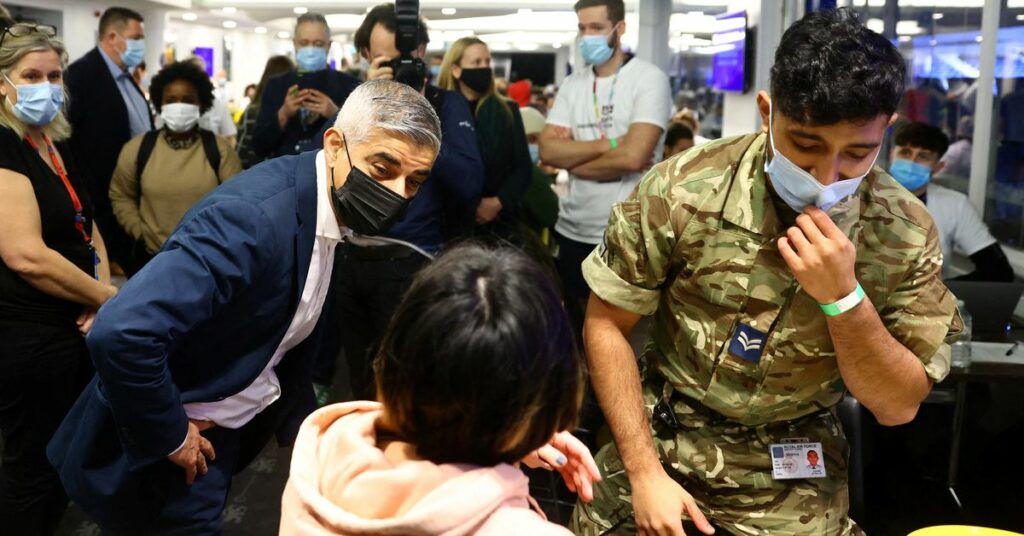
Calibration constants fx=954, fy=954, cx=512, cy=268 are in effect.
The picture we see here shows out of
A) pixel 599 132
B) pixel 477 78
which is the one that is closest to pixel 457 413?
pixel 599 132

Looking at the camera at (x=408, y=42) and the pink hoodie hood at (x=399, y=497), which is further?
the camera at (x=408, y=42)

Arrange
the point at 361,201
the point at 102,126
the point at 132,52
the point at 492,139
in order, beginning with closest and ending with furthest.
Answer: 1. the point at 361,201
2. the point at 492,139
3. the point at 102,126
4. the point at 132,52

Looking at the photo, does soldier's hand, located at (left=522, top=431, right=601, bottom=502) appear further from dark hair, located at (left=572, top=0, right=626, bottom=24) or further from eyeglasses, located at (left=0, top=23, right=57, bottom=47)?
dark hair, located at (left=572, top=0, right=626, bottom=24)

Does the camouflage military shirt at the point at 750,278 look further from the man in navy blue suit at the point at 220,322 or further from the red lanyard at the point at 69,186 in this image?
the red lanyard at the point at 69,186

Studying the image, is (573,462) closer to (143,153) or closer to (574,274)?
(574,274)

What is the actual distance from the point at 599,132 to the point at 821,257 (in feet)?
8.15

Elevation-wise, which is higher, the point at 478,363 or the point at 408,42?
the point at 408,42

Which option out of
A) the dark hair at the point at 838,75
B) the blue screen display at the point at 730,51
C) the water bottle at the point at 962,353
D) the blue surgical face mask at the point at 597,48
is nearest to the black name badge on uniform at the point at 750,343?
the dark hair at the point at 838,75

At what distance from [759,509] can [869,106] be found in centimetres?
72

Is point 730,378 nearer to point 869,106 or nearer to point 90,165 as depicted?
point 869,106

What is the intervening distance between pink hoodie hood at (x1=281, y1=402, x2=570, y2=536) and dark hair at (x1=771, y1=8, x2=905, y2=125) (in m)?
0.74

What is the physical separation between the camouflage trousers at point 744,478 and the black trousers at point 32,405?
164cm

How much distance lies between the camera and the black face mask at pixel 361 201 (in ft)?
6.00

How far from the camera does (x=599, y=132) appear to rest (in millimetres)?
3818
